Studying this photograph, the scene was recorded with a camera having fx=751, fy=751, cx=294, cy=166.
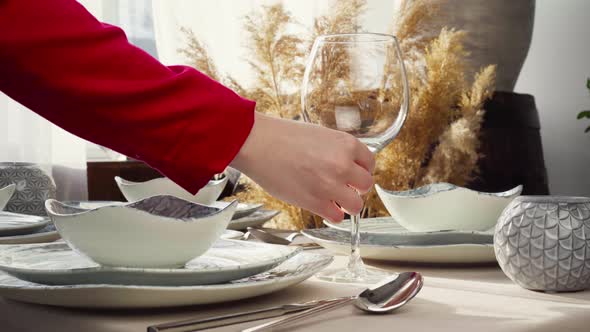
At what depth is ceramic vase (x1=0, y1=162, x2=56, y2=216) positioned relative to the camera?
1154 mm

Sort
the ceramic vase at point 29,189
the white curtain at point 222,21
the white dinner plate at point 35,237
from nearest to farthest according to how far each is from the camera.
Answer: the white dinner plate at point 35,237 < the ceramic vase at point 29,189 < the white curtain at point 222,21

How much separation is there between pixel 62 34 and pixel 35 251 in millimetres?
240

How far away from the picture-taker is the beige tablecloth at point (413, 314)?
478 mm

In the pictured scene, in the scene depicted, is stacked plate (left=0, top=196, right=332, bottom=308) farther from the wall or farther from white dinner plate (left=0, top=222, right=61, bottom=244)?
the wall

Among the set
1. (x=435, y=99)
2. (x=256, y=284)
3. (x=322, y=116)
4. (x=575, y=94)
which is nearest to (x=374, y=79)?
(x=322, y=116)

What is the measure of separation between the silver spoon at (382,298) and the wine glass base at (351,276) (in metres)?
0.07

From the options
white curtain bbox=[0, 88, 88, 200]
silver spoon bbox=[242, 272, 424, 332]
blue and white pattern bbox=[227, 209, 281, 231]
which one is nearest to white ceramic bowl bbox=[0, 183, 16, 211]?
blue and white pattern bbox=[227, 209, 281, 231]

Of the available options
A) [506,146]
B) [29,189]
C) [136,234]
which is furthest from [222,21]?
[136,234]

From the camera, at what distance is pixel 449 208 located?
782mm

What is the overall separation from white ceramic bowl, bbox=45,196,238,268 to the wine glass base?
127 mm

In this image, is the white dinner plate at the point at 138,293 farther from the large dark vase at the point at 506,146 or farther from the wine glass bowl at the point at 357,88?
the large dark vase at the point at 506,146

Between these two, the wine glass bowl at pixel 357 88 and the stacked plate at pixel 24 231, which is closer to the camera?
the wine glass bowl at pixel 357 88

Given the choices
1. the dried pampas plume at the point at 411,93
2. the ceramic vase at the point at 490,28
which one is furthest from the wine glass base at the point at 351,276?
the ceramic vase at the point at 490,28

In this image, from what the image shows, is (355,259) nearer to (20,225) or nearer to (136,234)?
(136,234)
